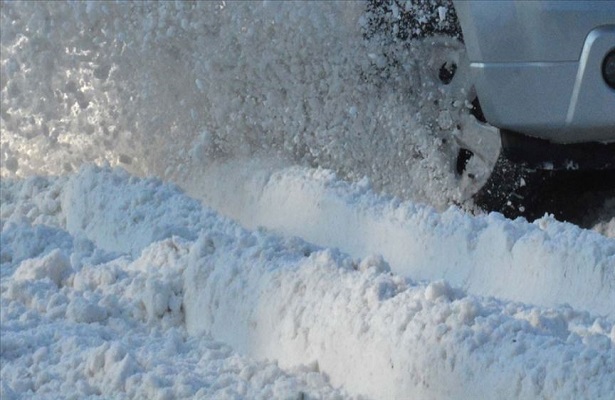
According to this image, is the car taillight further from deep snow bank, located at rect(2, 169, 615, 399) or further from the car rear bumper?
deep snow bank, located at rect(2, 169, 615, 399)

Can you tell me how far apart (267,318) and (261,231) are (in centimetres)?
82

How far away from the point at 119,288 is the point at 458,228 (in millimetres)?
1135

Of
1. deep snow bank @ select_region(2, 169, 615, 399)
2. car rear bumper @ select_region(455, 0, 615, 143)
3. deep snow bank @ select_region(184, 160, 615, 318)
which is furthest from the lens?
car rear bumper @ select_region(455, 0, 615, 143)

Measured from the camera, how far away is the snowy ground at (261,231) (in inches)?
137

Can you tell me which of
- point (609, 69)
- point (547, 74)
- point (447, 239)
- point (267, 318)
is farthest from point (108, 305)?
point (609, 69)

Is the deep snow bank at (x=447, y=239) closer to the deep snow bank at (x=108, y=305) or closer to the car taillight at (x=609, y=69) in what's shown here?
the deep snow bank at (x=108, y=305)

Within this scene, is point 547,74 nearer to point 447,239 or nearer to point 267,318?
point 447,239

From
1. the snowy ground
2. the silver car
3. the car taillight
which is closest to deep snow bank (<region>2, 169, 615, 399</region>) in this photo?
the snowy ground

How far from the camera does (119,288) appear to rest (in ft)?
14.4

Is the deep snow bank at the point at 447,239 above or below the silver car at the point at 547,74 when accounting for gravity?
below

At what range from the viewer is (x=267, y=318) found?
13.0ft

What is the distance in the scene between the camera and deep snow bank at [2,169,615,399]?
323cm

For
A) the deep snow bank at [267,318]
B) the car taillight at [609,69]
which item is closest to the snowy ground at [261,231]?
the deep snow bank at [267,318]

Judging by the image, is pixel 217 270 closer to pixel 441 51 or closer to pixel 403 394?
pixel 403 394
